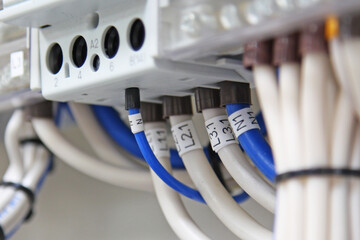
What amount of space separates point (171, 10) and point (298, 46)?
0.14 metres

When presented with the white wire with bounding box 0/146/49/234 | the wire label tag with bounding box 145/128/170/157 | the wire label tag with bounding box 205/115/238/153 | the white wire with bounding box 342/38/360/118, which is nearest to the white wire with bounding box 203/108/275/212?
the wire label tag with bounding box 205/115/238/153

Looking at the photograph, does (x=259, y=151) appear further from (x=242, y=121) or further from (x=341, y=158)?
(x=341, y=158)

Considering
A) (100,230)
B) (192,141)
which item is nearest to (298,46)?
(192,141)

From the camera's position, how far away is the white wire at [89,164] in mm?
882

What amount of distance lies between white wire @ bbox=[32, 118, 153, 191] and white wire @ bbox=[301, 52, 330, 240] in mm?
419

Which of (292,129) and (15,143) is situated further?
(15,143)

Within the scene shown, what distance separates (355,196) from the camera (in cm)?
48

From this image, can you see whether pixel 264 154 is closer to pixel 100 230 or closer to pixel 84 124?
pixel 84 124

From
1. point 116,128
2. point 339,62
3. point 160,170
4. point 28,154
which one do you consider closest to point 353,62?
point 339,62

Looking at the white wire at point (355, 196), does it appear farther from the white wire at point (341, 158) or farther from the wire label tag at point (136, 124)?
the wire label tag at point (136, 124)

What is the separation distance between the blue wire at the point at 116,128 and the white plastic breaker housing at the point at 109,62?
16cm

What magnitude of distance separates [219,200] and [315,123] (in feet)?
0.78

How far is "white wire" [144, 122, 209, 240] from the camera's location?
713mm

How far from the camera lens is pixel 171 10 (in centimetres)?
59
